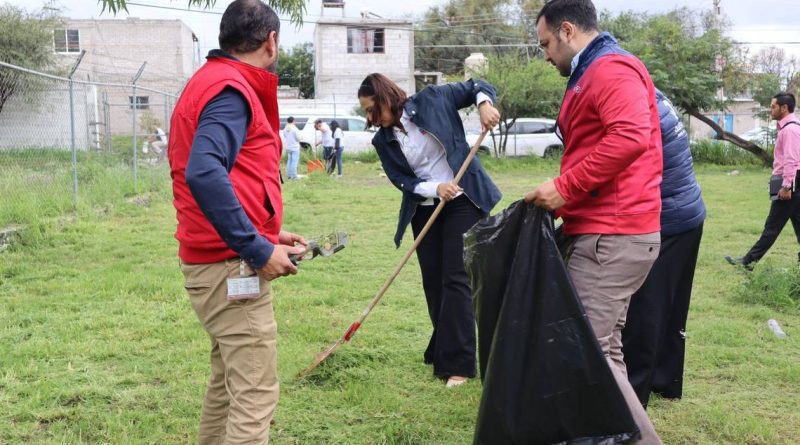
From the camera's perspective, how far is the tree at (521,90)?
22.5 m

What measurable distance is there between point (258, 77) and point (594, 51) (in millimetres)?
1270

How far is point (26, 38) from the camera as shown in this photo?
1024 inches

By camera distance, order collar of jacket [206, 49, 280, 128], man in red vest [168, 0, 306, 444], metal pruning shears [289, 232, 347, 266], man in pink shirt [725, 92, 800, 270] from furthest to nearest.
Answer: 1. man in pink shirt [725, 92, 800, 270]
2. metal pruning shears [289, 232, 347, 266]
3. collar of jacket [206, 49, 280, 128]
4. man in red vest [168, 0, 306, 444]

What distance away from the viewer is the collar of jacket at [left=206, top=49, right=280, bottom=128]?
250cm

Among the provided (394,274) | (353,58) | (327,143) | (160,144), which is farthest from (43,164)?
(353,58)

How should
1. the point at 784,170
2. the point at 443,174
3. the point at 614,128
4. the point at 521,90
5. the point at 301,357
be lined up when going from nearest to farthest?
the point at 614,128 → the point at 443,174 → the point at 301,357 → the point at 784,170 → the point at 521,90

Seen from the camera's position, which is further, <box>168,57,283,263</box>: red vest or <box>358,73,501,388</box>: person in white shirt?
<box>358,73,501,388</box>: person in white shirt

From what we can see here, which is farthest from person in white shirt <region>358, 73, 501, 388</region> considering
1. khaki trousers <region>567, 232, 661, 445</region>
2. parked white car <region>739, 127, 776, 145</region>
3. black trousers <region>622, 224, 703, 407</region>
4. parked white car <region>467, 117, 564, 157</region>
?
parked white car <region>739, 127, 776, 145</region>

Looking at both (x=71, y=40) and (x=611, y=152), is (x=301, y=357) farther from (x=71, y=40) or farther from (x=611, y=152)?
(x=71, y=40)

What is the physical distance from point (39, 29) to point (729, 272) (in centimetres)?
2578

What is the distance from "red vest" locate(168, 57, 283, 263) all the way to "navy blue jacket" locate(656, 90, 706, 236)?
188 centimetres

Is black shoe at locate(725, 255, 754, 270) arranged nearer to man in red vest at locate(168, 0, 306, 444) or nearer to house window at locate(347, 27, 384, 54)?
man in red vest at locate(168, 0, 306, 444)

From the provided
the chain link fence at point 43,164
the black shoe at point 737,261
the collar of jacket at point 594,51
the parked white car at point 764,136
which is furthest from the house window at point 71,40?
the collar of jacket at point 594,51

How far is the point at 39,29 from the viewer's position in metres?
26.4
